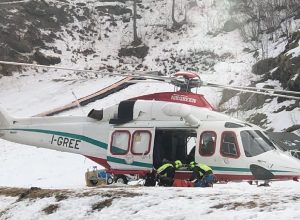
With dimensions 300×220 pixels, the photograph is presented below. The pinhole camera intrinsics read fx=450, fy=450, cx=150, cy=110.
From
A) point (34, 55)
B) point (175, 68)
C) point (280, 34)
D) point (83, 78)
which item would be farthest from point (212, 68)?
point (34, 55)

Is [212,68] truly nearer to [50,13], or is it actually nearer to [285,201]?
[50,13]

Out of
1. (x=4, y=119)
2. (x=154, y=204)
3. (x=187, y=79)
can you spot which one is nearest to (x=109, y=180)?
(x=4, y=119)

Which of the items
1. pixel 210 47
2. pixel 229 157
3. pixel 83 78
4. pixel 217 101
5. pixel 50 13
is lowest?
pixel 229 157

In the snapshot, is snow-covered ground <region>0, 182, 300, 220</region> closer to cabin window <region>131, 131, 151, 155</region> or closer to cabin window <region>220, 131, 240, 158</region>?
cabin window <region>220, 131, 240, 158</region>

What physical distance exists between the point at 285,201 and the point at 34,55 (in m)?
33.1

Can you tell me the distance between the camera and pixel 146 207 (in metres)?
6.31

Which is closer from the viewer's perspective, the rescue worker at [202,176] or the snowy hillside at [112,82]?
the snowy hillside at [112,82]

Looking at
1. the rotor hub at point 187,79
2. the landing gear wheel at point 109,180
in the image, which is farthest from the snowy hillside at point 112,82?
the rotor hub at point 187,79

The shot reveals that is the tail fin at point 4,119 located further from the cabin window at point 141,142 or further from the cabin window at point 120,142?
the cabin window at point 141,142

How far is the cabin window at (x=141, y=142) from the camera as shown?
12336 mm

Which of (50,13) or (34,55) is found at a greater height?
(50,13)

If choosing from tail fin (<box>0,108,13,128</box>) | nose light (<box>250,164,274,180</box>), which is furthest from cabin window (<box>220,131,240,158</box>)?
tail fin (<box>0,108,13,128</box>)

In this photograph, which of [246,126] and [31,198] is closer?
[31,198]

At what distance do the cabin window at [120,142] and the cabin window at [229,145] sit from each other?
272 centimetres
